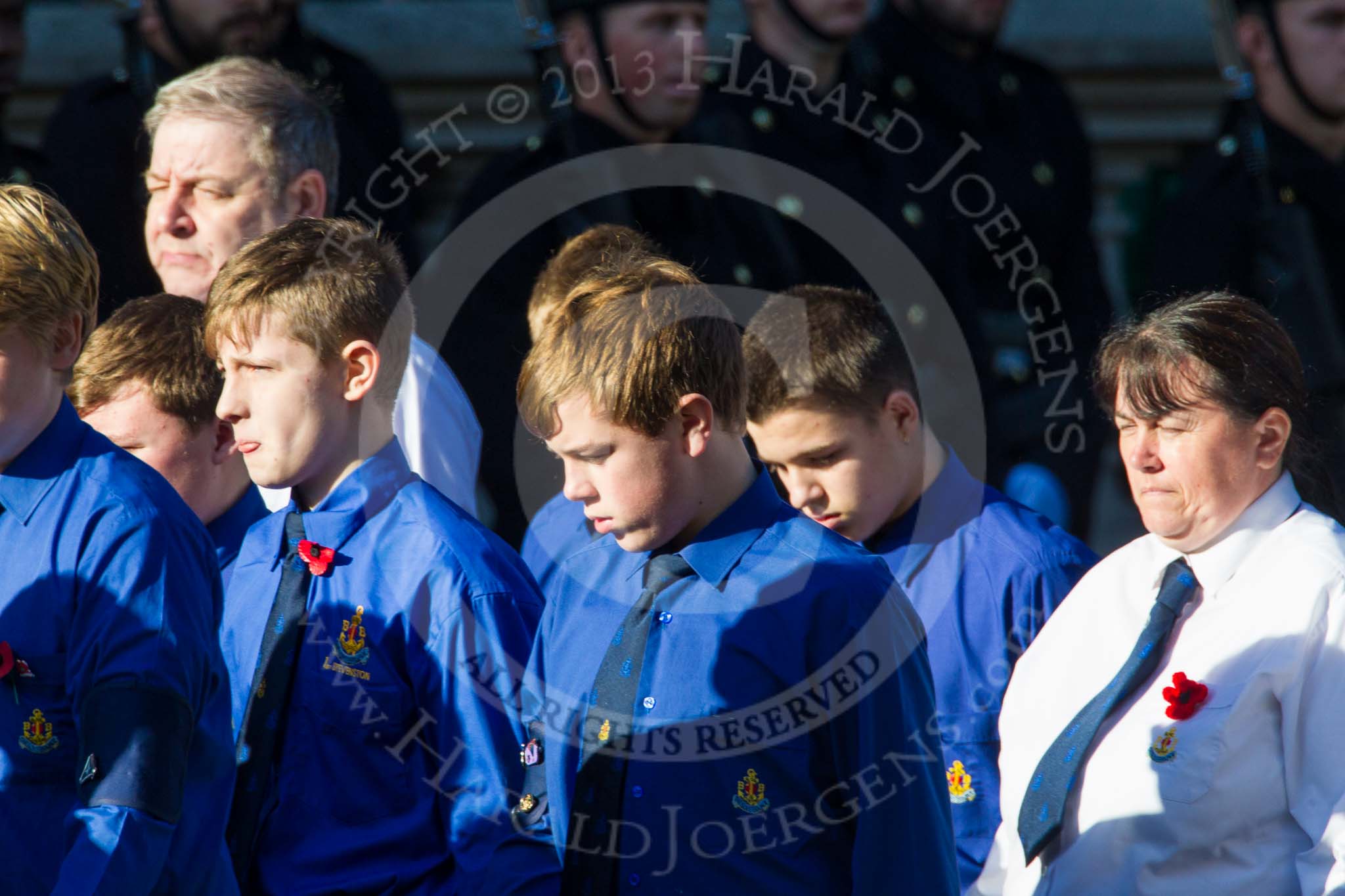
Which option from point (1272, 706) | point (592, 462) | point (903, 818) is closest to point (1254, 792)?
point (1272, 706)

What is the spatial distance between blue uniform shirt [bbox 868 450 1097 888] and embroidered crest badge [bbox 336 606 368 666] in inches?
39.0

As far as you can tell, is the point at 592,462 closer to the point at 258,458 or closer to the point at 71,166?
the point at 258,458

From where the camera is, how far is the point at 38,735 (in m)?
2.07

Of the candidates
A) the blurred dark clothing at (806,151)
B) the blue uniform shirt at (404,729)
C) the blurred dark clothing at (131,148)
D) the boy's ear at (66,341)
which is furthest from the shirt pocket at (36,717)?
the blurred dark clothing at (806,151)

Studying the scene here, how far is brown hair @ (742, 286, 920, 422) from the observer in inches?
119

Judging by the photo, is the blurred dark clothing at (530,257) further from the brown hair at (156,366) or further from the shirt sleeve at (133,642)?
the shirt sleeve at (133,642)

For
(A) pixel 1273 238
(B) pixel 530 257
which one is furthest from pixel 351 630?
(A) pixel 1273 238

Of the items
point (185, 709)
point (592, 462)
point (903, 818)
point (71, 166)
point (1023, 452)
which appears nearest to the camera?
point (185, 709)

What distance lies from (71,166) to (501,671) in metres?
2.50

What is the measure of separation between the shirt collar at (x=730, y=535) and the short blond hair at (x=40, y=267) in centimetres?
84

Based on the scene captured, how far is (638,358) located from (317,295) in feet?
1.94

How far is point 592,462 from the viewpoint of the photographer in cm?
234

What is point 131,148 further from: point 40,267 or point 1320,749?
point 1320,749

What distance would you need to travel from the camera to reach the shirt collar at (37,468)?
84.2 inches
